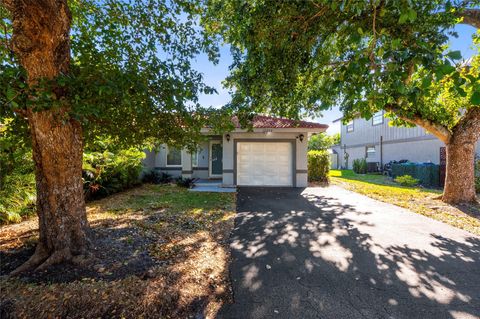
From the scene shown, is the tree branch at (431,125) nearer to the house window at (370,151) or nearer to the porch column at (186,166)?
the porch column at (186,166)

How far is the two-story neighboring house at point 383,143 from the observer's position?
15.1 m

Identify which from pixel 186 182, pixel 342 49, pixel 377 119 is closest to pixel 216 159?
pixel 186 182

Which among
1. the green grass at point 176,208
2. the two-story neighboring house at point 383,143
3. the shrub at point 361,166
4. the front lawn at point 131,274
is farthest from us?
the shrub at point 361,166

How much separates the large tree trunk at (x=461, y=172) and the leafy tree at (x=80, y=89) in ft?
26.6

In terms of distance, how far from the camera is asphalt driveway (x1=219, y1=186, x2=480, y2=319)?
250 centimetres

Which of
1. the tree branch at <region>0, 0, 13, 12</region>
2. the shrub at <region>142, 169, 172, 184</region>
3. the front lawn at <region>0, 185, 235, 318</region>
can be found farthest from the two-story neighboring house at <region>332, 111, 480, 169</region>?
the tree branch at <region>0, 0, 13, 12</region>

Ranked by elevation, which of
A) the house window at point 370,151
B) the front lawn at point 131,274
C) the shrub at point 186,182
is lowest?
the front lawn at point 131,274

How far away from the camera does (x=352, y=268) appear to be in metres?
3.36

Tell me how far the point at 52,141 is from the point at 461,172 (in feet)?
34.0

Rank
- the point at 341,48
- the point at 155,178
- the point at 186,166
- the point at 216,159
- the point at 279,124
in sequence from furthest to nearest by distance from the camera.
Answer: the point at 216,159
the point at 155,178
the point at 186,166
the point at 279,124
the point at 341,48

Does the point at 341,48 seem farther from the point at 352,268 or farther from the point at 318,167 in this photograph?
the point at 318,167

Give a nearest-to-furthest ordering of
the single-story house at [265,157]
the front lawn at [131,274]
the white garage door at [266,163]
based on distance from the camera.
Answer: the front lawn at [131,274] < the single-story house at [265,157] < the white garage door at [266,163]

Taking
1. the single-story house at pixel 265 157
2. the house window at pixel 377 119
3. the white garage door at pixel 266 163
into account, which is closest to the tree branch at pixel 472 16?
the single-story house at pixel 265 157

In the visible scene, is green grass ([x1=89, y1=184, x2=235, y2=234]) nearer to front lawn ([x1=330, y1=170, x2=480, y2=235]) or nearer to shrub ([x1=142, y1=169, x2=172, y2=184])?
shrub ([x1=142, y1=169, x2=172, y2=184])
